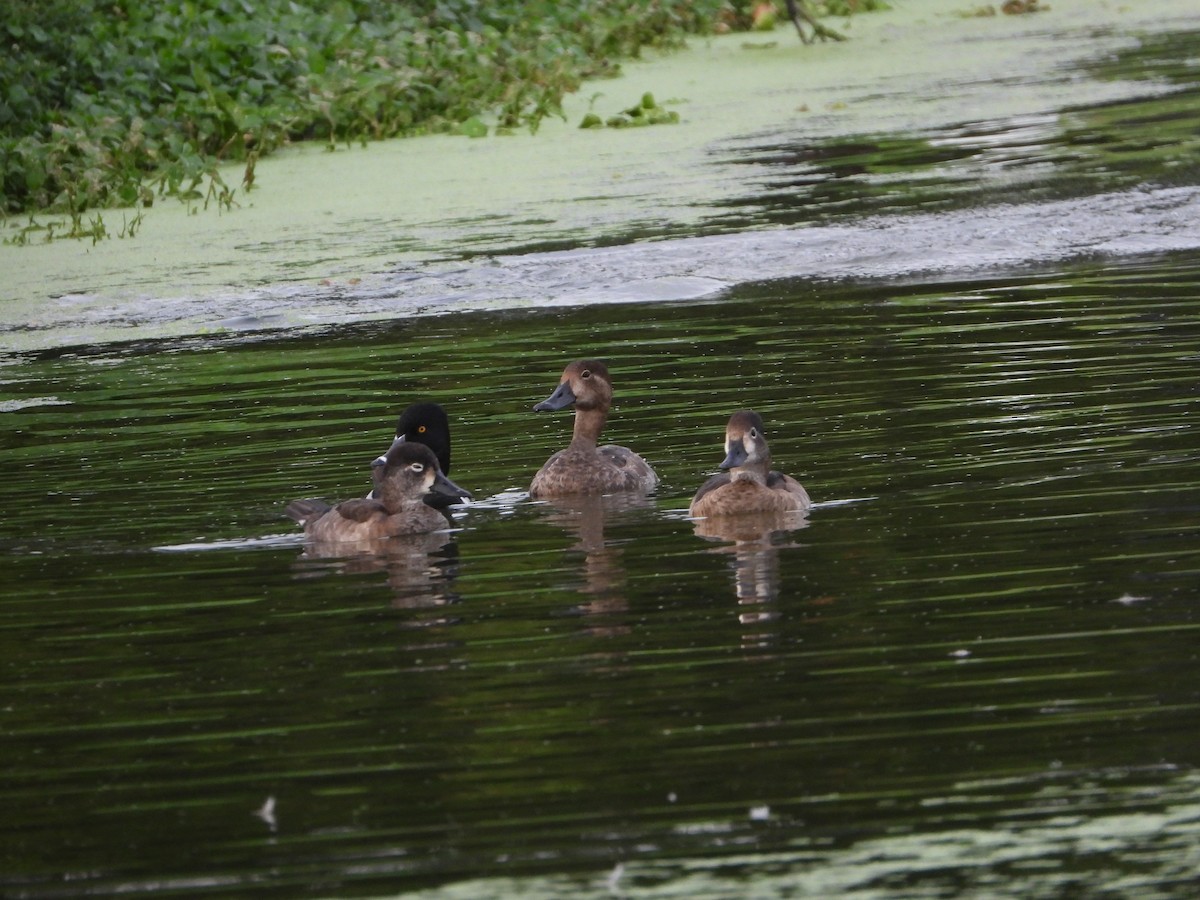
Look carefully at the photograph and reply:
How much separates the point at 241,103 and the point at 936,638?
13583mm

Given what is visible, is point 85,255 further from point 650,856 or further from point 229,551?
point 650,856

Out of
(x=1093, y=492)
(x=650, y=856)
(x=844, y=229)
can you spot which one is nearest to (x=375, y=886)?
(x=650, y=856)

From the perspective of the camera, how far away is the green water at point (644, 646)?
4.16 meters

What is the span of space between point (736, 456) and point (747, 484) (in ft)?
0.50

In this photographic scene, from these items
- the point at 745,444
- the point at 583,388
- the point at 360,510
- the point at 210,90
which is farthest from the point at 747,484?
the point at 210,90

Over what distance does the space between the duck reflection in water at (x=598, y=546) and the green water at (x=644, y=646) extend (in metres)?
0.02

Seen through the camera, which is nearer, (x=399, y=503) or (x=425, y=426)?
(x=399, y=503)

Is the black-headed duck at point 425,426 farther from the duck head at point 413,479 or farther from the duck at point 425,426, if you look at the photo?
the duck head at point 413,479

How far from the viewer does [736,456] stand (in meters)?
7.26

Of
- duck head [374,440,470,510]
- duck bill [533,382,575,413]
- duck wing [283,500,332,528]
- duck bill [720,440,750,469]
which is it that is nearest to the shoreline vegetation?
duck bill [533,382,575,413]

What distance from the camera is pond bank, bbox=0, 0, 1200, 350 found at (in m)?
12.4

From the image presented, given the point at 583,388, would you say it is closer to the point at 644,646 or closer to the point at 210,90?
the point at 644,646

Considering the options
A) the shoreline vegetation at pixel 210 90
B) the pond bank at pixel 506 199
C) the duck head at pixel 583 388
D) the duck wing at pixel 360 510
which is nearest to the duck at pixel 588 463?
the duck head at pixel 583 388

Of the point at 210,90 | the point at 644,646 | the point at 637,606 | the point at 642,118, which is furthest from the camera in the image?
the point at 642,118
